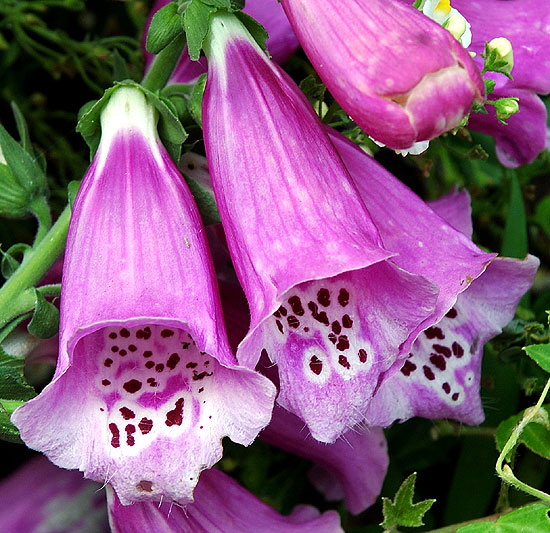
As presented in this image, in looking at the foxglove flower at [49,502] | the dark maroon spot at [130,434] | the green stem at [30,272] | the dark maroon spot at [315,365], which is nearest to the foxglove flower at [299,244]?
the dark maroon spot at [315,365]

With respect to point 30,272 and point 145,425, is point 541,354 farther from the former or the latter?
point 30,272

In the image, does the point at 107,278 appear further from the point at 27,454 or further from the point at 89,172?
the point at 27,454

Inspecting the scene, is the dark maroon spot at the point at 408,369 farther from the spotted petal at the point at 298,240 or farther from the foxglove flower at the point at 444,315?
the spotted petal at the point at 298,240

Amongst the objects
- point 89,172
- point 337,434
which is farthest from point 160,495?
point 89,172

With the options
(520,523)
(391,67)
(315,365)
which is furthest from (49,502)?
(391,67)

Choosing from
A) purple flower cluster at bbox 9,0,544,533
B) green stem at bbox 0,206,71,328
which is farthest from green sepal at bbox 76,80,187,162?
green stem at bbox 0,206,71,328

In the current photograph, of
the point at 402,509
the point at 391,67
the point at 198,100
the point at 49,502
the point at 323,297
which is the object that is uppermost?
the point at 391,67

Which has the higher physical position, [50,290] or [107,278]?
[107,278]
